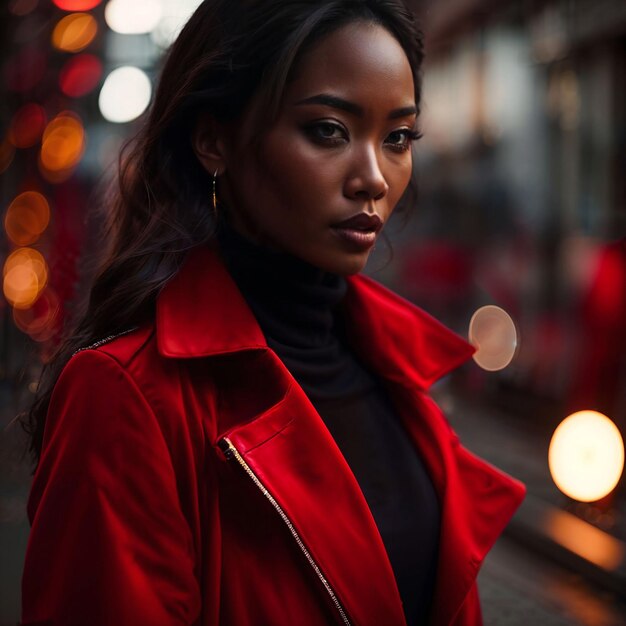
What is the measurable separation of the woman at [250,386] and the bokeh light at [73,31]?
1220cm

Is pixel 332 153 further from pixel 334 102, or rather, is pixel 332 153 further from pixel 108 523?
pixel 108 523

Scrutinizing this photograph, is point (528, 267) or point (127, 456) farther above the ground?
point (127, 456)

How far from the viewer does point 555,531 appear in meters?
5.51

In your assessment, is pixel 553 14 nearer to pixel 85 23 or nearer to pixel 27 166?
pixel 85 23

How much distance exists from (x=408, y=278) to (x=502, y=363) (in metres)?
4.08

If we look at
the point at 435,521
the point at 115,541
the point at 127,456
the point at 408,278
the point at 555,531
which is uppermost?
the point at 127,456

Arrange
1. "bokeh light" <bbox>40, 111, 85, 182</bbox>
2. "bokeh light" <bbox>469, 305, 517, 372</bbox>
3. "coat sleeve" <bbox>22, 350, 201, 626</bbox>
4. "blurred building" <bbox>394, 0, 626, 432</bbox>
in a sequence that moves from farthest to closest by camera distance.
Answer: "bokeh light" <bbox>40, 111, 85, 182</bbox>, "bokeh light" <bbox>469, 305, 517, 372</bbox>, "blurred building" <bbox>394, 0, 626, 432</bbox>, "coat sleeve" <bbox>22, 350, 201, 626</bbox>

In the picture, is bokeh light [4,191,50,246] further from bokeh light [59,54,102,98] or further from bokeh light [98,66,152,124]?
bokeh light [98,66,152,124]

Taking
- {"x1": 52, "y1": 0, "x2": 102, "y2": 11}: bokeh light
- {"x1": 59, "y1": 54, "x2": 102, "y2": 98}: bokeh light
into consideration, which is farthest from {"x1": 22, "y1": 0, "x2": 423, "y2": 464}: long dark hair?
{"x1": 59, "y1": 54, "x2": 102, "y2": 98}: bokeh light

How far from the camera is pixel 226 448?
153cm

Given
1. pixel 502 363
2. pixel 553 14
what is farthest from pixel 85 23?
pixel 502 363

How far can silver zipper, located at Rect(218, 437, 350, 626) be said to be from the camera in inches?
60.1

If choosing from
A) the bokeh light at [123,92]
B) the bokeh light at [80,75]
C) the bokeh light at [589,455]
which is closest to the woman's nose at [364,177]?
the bokeh light at [589,455]

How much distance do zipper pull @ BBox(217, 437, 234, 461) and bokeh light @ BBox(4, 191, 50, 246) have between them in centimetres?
1906
